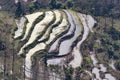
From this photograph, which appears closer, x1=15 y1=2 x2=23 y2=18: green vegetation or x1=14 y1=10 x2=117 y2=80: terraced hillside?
x1=14 y1=10 x2=117 y2=80: terraced hillside

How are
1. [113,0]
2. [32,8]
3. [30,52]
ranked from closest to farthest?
1. [30,52]
2. [32,8]
3. [113,0]

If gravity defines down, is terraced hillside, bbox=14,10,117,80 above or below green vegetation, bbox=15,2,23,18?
below

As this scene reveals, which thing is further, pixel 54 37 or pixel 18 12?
pixel 18 12

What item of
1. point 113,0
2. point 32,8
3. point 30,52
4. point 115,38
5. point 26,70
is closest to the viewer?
point 26,70

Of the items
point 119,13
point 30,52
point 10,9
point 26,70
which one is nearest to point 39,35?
point 30,52

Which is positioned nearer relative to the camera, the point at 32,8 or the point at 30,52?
the point at 30,52

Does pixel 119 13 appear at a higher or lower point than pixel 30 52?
higher

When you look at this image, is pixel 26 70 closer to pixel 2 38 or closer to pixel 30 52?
pixel 30 52

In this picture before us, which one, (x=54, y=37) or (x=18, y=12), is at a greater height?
(x=18, y=12)
